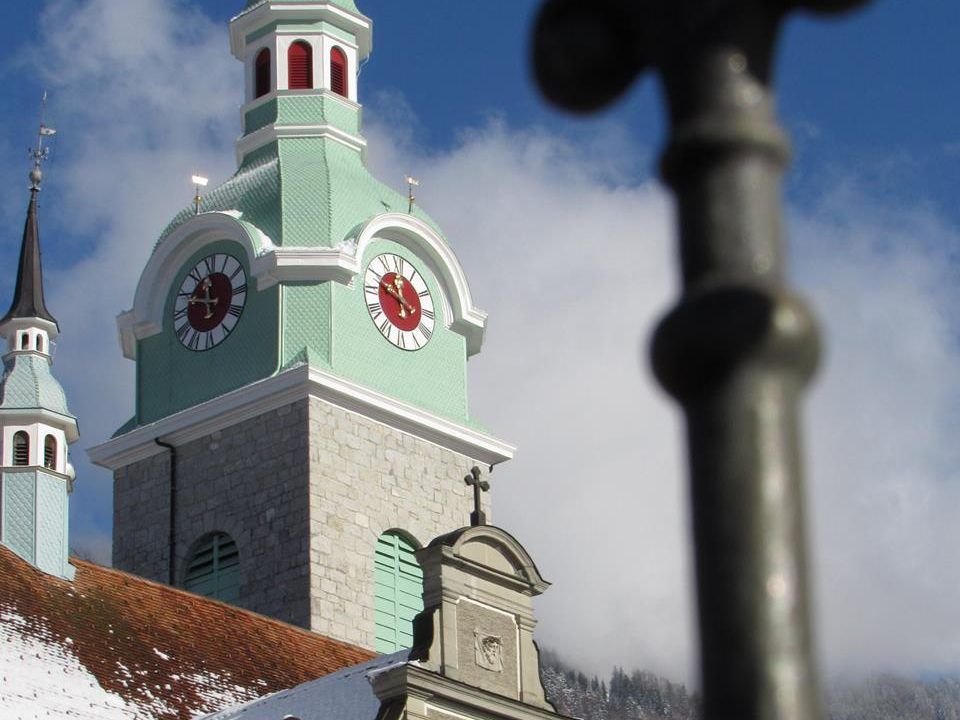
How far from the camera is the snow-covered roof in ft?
70.6

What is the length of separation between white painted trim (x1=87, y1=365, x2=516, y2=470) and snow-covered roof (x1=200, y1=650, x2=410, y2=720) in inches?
417

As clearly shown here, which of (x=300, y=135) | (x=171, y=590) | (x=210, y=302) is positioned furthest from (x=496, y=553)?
(x=300, y=135)

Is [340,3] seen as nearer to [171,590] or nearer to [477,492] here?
[171,590]

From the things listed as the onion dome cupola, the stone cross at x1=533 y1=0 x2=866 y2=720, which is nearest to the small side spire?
the onion dome cupola

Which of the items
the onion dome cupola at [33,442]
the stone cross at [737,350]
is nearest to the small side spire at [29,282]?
the onion dome cupola at [33,442]

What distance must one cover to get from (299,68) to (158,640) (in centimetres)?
1392

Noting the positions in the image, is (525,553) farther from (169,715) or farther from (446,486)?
(446,486)

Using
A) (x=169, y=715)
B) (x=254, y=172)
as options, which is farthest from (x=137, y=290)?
(x=169, y=715)

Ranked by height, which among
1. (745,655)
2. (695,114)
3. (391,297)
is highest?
(391,297)

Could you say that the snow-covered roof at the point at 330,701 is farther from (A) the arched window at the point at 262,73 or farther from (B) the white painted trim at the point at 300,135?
(A) the arched window at the point at 262,73

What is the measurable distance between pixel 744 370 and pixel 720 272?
18 centimetres

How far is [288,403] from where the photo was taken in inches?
1304

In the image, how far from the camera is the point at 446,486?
34406 mm

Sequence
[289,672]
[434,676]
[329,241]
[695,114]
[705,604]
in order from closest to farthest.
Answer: [705,604], [695,114], [434,676], [289,672], [329,241]
